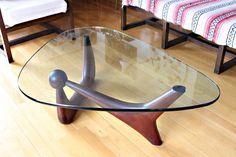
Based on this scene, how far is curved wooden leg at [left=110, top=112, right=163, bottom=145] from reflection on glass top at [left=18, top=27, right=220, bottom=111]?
97 millimetres

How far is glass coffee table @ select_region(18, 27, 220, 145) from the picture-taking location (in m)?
1.27

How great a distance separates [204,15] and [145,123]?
1.00 meters

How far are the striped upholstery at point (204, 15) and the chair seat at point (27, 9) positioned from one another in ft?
2.57

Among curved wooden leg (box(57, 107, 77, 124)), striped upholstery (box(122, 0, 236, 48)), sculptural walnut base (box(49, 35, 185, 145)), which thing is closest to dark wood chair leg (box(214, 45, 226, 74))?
striped upholstery (box(122, 0, 236, 48))

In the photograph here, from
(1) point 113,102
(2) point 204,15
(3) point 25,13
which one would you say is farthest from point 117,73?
(3) point 25,13

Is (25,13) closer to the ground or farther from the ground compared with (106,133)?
farther from the ground

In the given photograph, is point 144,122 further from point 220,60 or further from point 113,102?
point 220,60

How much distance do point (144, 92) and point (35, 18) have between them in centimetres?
134

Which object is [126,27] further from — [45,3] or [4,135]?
[4,135]

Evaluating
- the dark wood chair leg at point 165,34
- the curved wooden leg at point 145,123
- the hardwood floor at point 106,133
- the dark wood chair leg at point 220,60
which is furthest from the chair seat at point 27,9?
the dark wood chair leg at point 220,60

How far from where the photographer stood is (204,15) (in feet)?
6.38

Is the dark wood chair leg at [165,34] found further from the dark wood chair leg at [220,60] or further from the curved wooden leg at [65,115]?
the curved wooden leg at [65,115]

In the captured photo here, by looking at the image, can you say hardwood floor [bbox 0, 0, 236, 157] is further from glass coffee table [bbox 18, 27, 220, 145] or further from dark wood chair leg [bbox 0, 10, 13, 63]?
dark wood chair leg [bbox 0, 10, 13, 63]

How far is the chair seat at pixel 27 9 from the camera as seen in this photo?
2.12m
